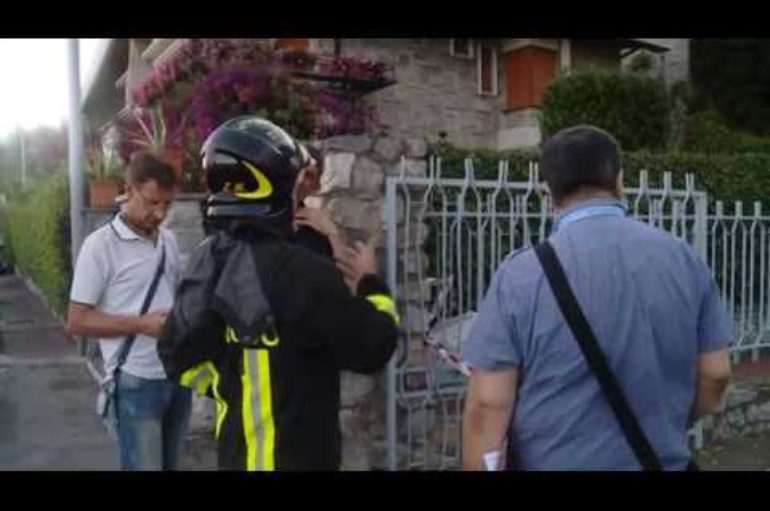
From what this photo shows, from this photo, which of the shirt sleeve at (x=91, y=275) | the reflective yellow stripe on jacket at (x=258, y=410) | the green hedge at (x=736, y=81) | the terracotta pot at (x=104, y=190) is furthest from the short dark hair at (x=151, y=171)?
the green hedge at (x=736, y=81)

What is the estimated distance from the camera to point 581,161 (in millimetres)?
2236

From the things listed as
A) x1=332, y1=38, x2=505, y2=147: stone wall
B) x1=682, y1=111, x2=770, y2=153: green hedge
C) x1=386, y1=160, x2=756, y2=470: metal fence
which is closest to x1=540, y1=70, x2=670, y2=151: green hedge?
x1=682, y1=111, x2=770, y2=153: green hedge

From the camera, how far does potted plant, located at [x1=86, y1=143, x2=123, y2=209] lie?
8422 mm

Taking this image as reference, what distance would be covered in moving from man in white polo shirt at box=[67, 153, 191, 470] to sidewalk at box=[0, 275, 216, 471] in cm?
41

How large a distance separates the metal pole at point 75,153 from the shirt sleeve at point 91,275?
5332mm

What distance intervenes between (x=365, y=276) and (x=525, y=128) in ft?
45.9

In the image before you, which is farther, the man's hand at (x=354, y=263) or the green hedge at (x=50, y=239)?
the green hedge at (x=50, y=239)

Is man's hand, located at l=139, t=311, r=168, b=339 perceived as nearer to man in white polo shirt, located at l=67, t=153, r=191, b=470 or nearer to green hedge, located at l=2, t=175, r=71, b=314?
man in white polo shirt, located at l=67, t=153, r=191, b=470

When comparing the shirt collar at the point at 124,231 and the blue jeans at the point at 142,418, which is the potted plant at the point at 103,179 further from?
the blue jeans at the point at 142,418

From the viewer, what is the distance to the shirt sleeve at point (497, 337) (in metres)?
2.18

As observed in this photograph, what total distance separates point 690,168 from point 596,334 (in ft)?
20.9

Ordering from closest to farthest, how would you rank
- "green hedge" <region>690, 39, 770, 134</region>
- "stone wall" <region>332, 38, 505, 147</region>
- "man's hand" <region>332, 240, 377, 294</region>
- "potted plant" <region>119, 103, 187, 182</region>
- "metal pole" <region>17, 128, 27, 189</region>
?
1. "man's hand" <region>332, 240, 377, 294</region>
2. "potted plant" <region>119, 103, 187, 182</region>
3. "stone wall" <region>332, 38, 505, 147</region>
4. "green hedge" <region>690, 39, 770, 134</region>
5. "metal pole" <region>17, 128, 27, 189</region>

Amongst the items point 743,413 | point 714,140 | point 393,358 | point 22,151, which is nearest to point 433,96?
point 714,140
